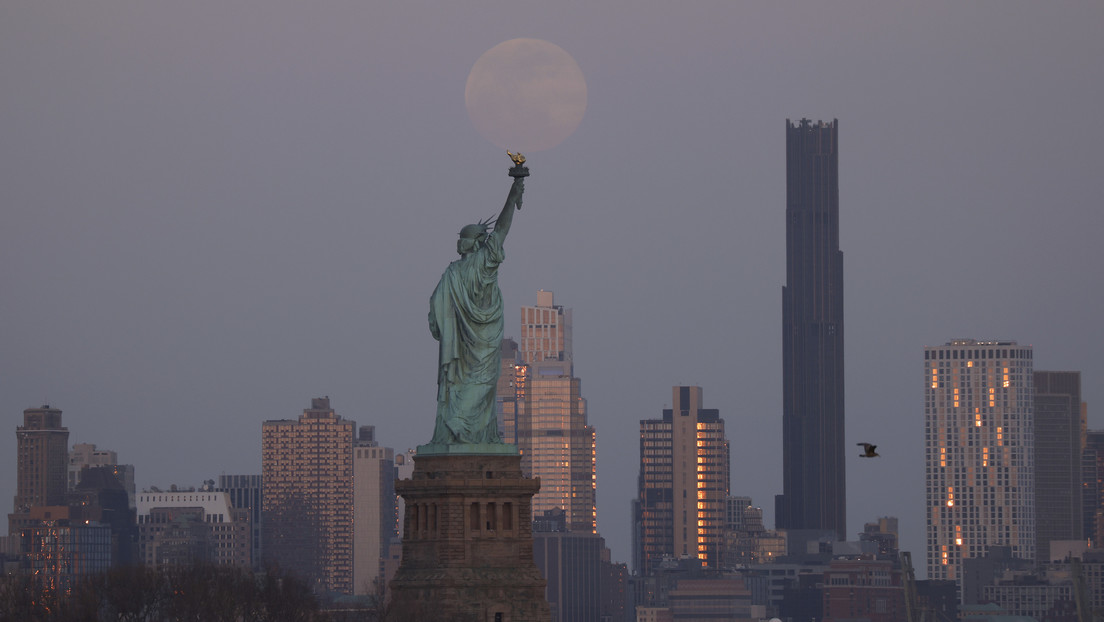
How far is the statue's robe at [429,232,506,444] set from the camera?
93000mm

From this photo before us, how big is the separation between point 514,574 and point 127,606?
1850 cm

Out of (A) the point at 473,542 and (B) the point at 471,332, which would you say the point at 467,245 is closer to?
(B) the point at 471,332

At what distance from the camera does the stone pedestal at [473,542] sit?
298 ft

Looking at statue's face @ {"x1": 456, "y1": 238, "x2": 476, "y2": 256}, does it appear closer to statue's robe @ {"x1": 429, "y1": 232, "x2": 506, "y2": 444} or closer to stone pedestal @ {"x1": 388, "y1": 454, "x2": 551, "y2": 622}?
statue's robe @ {"x1": 429, "y1": 232, "x2": 506, "y2": 444}

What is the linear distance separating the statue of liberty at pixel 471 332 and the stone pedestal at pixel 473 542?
1514mm

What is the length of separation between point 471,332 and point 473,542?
684 centimetres

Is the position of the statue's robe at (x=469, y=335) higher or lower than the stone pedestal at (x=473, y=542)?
higher

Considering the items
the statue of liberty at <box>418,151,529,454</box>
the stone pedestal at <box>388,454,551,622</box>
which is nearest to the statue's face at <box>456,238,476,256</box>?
the statue of liberty at <box>418,151,529,454</box>

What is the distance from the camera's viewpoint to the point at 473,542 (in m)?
91.4

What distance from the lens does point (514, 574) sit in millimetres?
91312

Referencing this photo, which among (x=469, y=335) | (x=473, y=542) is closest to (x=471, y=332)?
(x=469, y=335)

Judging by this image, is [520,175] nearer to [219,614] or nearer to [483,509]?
[483,509]

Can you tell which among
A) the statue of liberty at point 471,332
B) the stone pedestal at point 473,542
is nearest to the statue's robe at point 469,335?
the statue of liberty at point 471,332

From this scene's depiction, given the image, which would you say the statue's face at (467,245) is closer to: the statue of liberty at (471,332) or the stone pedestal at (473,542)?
the statue of liberty at (471,332)
